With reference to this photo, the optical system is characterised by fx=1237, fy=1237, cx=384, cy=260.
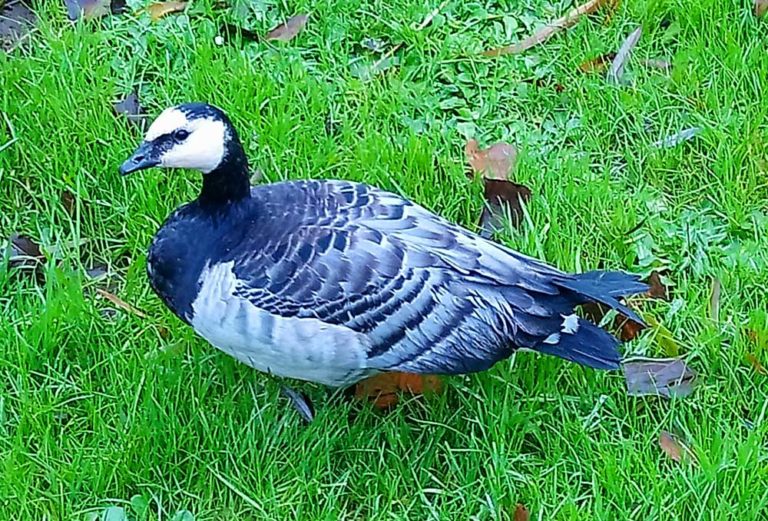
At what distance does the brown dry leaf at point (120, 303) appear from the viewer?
284cm

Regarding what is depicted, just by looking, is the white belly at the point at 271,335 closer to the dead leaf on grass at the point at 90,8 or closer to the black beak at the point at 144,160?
the black beak at the point at 144,160

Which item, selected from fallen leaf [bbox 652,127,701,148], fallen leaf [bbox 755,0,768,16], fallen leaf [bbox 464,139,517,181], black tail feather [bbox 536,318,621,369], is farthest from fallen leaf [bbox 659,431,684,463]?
fallen leaf [bbox 755,0,768,16]

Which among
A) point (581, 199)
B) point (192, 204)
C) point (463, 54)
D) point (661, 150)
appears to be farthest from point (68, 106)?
point (661, 150)

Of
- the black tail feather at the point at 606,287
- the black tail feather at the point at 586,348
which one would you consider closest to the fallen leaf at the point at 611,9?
the black tail feather at the point at 606,287

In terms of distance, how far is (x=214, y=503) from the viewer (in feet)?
8.25

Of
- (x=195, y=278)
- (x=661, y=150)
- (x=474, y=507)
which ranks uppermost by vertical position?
→ (x=195, y=278)

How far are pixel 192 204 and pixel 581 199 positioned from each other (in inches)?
38.9

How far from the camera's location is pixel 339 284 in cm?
244

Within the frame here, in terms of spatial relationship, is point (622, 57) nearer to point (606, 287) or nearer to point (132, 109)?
point (606, 287)

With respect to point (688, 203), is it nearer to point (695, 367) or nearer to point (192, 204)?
point (695, 367)

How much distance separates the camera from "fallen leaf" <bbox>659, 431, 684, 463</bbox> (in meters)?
2.55

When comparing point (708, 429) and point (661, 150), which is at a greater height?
point (661, 150)

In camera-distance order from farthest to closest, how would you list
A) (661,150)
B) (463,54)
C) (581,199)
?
(463,54) → (661,150) → (581,199)

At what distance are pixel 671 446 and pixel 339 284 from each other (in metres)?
0.78
